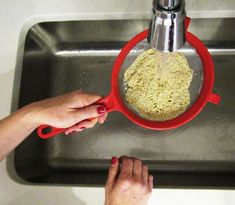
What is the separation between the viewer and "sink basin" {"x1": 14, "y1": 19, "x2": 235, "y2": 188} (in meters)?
0.87

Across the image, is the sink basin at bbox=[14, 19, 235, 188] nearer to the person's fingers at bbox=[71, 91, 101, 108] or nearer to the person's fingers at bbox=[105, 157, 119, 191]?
the person's fingers at bbox=[105, 157, 119, 191]

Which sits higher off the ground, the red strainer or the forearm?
the red strainer

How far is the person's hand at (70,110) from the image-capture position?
2.32ft

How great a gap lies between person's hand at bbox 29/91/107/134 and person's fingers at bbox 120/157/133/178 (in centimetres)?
12

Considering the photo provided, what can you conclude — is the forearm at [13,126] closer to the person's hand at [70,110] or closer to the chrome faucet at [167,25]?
the person's hand at [70,110]

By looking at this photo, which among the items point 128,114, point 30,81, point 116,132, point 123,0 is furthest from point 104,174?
point 123,0

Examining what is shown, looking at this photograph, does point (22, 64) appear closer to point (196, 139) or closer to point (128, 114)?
point (128, 114)

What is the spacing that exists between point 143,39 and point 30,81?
36 cm

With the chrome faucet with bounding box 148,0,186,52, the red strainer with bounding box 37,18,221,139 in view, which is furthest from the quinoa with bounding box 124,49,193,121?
the chrome faucet with bounding box 148,0,186,52

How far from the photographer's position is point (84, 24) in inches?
37.4

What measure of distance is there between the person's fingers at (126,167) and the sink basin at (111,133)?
127 mm

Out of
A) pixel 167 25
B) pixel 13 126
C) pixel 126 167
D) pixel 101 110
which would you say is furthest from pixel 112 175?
pixel 167 25

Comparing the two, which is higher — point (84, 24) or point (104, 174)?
point (84, 24)

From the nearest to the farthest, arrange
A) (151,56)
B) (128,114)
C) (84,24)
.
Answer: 1. (128,114)
2. (151,56)
3. (84,24)
